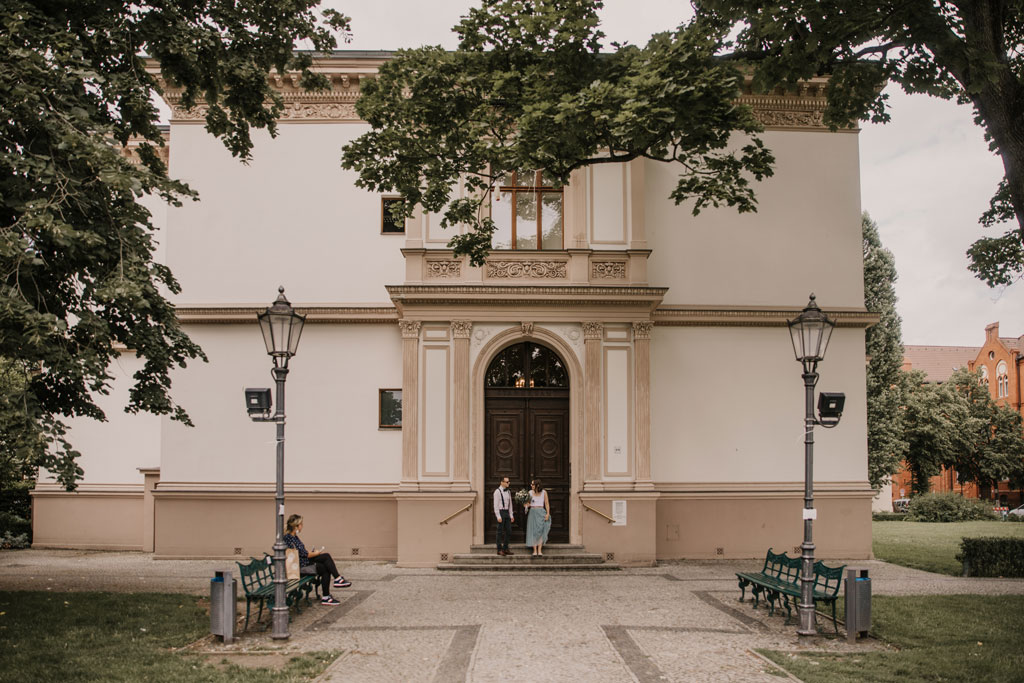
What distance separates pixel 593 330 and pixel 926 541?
14.8m

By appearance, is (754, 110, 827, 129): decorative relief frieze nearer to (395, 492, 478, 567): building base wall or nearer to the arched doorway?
the arched doorway

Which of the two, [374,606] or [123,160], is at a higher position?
[123,160]

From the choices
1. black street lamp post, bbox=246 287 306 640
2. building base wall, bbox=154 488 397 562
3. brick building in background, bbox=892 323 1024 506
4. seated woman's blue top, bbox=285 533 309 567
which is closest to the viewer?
black street lamp post, bbox=246 287 306 640

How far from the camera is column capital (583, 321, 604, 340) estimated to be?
1834 centimetres

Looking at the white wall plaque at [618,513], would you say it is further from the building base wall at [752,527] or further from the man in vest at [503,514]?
the man in vest at [503,514]

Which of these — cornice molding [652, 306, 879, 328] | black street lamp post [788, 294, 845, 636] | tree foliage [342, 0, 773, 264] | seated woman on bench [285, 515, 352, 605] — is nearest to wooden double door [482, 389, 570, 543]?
cornice molding [652, 306, 879, 328]

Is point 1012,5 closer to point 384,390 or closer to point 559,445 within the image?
point 559,445

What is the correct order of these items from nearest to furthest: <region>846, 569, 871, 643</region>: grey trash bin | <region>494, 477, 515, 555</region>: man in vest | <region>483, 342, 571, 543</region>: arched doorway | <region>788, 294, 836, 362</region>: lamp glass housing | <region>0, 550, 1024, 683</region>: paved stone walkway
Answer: <region>0, 550, 1024, 683</region>: paved stone walkway → <region>846, 569, 871, 643</region>: grey trash bin → <region>788, 294, 836, 362</region>: lamp glass housing → <region>494, 477, 515, 555</region>: man in vest → <region>483, 342, 571, 543</region>: arched doorway

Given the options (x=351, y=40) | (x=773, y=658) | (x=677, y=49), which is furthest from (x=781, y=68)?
(x=773, y=658)

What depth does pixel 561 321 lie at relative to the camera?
18438 mm

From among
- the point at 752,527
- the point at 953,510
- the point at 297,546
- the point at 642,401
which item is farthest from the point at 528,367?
the point at 953,510

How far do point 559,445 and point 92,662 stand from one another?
1134 cm

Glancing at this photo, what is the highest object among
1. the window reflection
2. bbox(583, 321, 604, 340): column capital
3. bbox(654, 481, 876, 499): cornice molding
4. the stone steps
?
bbox(583, 321, 604, 340): column capital

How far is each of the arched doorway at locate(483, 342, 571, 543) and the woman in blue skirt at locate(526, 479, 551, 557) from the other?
36.7 inches
